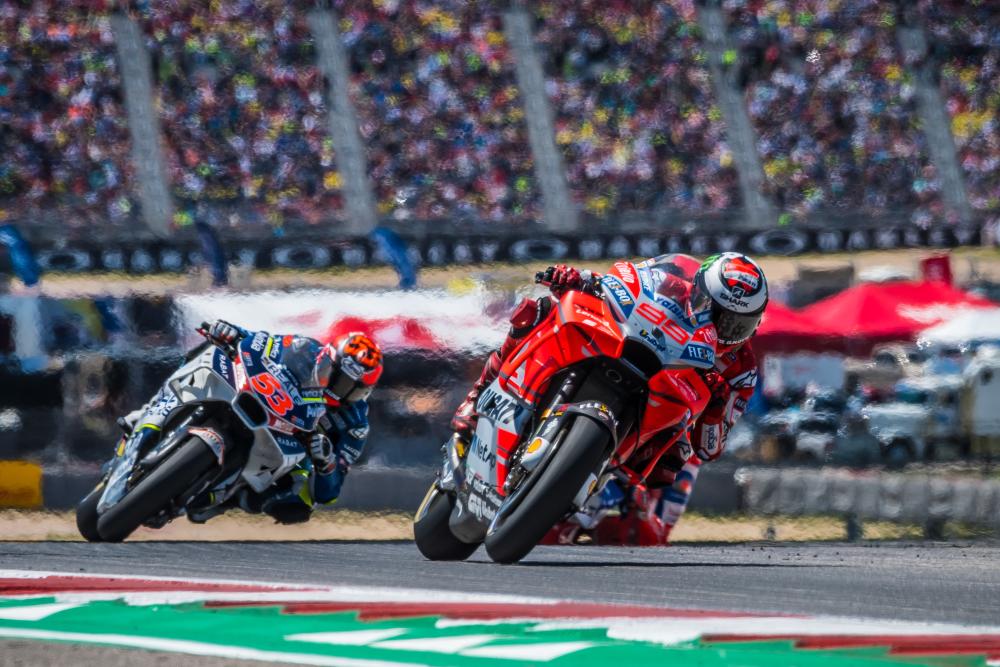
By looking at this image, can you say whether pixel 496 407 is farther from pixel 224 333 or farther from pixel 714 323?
pixel 224 333

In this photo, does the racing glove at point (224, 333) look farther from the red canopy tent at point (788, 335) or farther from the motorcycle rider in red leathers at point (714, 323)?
the red canopy tent at point (788, 335)

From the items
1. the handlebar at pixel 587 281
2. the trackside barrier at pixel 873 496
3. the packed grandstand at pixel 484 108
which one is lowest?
the trackside barrier at pixel 873 496

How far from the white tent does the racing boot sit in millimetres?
12063

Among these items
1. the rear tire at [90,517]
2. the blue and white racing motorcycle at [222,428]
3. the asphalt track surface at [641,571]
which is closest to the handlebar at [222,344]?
the blue and white racing motorcycle at [222,428]

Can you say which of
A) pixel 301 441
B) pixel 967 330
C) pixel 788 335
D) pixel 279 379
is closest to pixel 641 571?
pixel 279 379

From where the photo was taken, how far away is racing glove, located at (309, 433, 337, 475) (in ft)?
32.4

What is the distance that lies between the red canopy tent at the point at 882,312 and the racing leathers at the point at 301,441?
9.62 meters

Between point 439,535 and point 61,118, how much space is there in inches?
819

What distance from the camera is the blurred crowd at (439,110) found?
88.6ft

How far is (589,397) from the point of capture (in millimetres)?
7016

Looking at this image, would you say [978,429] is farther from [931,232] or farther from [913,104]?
[913,104]

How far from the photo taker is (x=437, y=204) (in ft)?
88.1

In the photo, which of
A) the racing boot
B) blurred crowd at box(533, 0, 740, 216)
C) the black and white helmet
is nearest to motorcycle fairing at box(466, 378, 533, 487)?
the racing boot

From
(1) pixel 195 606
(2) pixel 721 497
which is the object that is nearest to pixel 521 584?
(1) pixel 195 606
